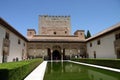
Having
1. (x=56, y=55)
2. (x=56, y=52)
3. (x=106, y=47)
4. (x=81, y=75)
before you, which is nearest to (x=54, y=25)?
(x=56, y=52)

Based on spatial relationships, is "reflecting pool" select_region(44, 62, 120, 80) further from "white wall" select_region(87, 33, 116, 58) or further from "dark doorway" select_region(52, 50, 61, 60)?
"dark doorway" select_region(52, 50, 61, 60)

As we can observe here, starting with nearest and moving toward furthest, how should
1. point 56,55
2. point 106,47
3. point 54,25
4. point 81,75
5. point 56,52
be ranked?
1. point 81,75
2. point 106,47
3. point 56,52
4. point 56,55
5. point 54,25

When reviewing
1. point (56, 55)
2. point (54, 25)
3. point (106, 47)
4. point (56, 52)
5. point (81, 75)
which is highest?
point (54, 25)

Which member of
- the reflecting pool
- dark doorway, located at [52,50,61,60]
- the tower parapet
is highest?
the tower parapet

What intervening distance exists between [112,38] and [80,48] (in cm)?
1450

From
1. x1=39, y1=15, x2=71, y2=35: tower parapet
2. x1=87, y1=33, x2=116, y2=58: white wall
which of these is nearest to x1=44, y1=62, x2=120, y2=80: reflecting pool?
x1=87, y1=33, x2=116, y2=58: white wall

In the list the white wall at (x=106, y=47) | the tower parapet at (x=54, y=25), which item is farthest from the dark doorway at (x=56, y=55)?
the white wall at (x=106, y=47)

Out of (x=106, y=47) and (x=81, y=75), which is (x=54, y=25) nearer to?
(x=106, y=47)

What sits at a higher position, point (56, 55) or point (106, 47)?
point (106, 47)

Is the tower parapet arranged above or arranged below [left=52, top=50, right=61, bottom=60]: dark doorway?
above

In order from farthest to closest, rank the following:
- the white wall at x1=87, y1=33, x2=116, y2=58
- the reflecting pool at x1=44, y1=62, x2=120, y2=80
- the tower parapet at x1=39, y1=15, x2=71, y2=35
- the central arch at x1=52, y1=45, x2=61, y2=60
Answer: the tower parapet at x1=39, y1=15, x2=71, y2=35
the central arch at x1=52, y1=45, x2=61, y2=60
the white wall at x1=87, y1=33, x2=116, y2=58
the reflecting pool at x1=44, y1=62, x2=120, y2=80

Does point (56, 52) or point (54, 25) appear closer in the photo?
point (56, 52)

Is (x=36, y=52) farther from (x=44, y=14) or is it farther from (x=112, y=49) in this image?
(x=112, y=49)

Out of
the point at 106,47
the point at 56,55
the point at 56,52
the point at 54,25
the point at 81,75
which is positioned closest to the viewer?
the point at 81,75
